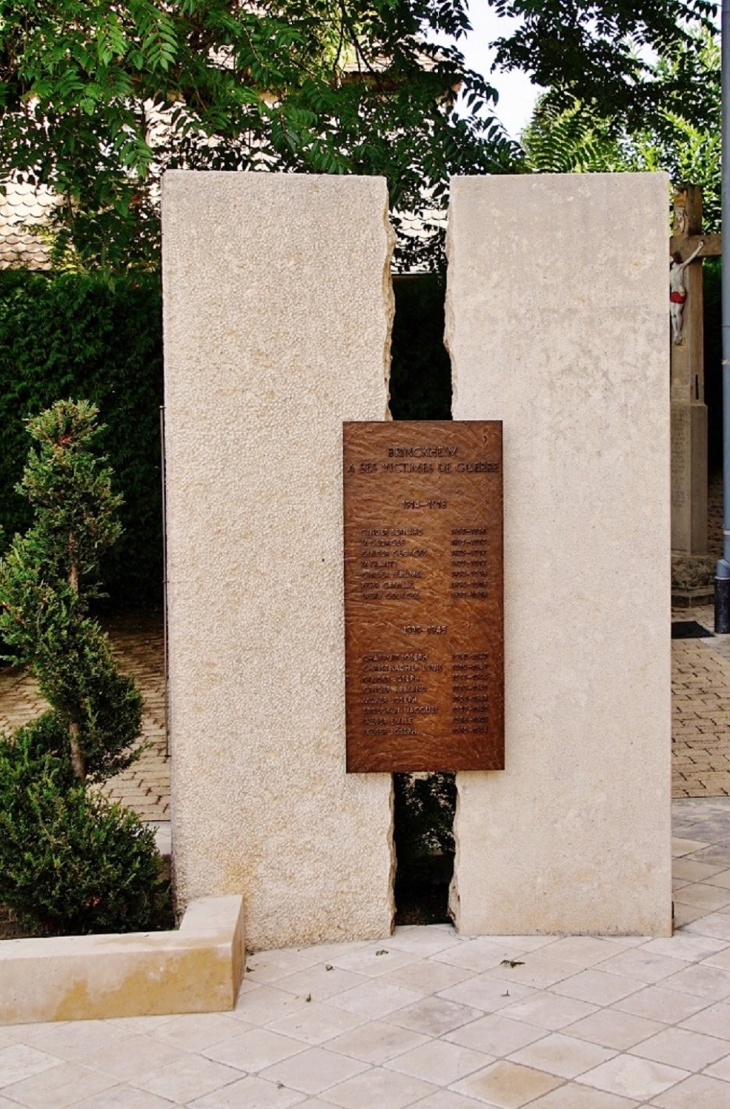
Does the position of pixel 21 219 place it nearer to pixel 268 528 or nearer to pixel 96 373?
pixel 96 373

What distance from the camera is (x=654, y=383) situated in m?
5.68

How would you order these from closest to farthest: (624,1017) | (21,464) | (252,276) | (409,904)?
1. (624,1017)
2. (252,276)
3. (409,904)
4. (21,464)

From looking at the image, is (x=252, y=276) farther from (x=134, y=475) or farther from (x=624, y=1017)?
(x=134, y=475)

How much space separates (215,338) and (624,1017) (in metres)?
2.87

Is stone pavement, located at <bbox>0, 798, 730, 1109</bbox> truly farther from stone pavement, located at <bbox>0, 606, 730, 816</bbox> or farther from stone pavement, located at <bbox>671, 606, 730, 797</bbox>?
stone pavement, located at <bbox>671, 606, 730, 797</bbox>

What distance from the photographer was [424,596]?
5.66 meters

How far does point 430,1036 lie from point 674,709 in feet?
19.0

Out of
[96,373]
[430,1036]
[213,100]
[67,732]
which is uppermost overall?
[213,100]

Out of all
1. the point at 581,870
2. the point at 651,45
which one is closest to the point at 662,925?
the point at 581,870

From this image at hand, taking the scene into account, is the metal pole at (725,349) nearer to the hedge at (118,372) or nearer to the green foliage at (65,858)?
the hedge at (118,372)

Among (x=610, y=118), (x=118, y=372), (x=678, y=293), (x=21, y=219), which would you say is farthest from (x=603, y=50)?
(x=21, y=219)

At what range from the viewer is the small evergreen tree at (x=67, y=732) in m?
5.56

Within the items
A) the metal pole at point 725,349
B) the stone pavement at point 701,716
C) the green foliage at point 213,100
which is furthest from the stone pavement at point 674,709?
the green foliage at point 213,100

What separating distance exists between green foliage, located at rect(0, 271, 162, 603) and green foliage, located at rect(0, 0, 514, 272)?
48.9 inches
